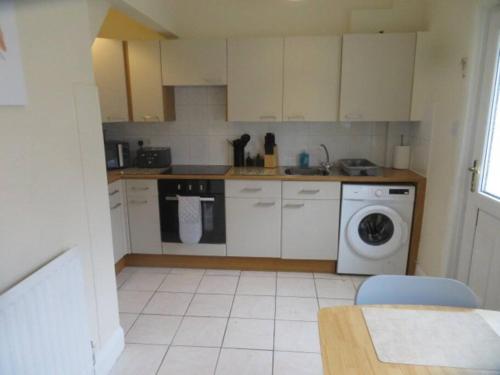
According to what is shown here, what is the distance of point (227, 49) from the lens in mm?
2963

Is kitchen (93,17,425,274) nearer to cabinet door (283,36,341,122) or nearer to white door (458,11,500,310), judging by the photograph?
cabinet door (283,36,341,122)

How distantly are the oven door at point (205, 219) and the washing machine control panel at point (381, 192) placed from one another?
43.5 inches

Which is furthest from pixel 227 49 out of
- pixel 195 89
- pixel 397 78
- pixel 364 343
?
pixel 364 343

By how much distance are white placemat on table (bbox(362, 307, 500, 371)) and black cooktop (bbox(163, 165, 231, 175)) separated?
212cm

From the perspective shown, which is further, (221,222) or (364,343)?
(221,222)

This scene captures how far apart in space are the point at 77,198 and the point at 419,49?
2.74m

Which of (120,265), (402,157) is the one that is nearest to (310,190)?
(402,157)

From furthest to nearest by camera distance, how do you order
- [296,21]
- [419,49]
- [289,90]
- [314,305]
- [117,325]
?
[296,21], [289,90], [419,49], [314,305], [117,325]

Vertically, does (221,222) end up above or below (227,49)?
below

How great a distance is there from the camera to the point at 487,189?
2.09m

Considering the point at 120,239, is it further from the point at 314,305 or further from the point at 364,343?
the point at 364,343

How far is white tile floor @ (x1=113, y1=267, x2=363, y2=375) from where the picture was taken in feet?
6.60

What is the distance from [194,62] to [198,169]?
0.95 meters

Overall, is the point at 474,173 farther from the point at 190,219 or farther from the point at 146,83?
the point at 146,83
